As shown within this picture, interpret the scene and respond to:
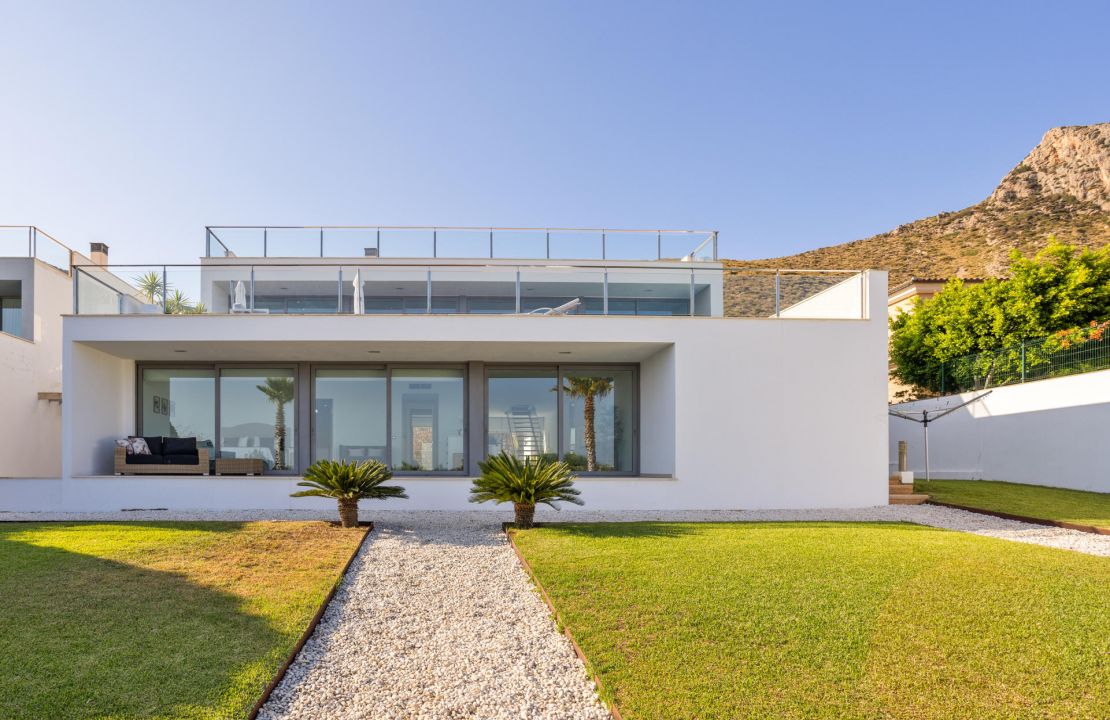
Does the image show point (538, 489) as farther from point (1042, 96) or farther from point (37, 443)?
point (1042, 96)

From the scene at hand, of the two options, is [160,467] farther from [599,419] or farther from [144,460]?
[599,419]

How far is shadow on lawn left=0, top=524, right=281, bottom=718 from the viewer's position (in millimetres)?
3639

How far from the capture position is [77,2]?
1114 cm

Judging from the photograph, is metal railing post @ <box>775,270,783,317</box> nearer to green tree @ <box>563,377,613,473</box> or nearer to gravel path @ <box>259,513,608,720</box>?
green tree @ <box>563,377,613,473</box>

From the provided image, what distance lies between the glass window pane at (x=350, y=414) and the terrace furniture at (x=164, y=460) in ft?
6.61

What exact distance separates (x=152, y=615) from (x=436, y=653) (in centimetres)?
227

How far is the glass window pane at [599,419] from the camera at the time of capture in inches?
527

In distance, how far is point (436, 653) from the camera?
4.64 meters

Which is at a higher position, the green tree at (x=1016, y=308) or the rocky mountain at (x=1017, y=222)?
the rocky mountain at (x=1017, y=222)

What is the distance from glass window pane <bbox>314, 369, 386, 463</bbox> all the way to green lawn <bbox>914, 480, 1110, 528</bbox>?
33.5 ft

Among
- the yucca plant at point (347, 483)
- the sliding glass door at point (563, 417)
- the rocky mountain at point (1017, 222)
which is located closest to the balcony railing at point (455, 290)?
the sliding glass door at point (563, 417)

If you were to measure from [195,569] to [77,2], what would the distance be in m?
9.92

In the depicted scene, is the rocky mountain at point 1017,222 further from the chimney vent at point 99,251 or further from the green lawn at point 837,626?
the green lawn at point 837,626

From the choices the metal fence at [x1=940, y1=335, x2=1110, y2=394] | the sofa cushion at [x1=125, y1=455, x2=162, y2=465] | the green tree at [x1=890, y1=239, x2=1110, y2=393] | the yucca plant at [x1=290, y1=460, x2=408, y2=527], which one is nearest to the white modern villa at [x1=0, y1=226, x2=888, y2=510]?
the sofa cushion at [x1=125, y1=455, x2=162, y2=465]
